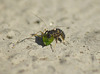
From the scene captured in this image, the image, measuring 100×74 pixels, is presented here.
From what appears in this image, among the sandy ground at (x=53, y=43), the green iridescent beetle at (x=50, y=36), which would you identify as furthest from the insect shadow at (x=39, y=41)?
the green iridescent beetle at (x=50, y=36)

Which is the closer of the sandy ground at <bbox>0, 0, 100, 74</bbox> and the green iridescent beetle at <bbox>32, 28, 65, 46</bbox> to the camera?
the sandy ground at <bbox>0, 0, 100, 74</bbox>

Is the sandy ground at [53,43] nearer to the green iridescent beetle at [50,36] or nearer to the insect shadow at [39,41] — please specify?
the insect shadow at [39,41]

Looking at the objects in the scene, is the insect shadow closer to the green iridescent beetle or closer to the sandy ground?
the sandy ground

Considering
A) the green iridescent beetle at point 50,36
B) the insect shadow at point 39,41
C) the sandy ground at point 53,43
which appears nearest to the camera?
the sandy ground at point 53,43

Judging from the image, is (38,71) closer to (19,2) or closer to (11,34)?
(11,34)

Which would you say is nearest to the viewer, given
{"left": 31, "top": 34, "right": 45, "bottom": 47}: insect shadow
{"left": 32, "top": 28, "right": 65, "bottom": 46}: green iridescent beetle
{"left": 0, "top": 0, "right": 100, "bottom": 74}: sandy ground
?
{"left": 0, "top": 0, "right": 100, "bottom": 74}: sandy ground

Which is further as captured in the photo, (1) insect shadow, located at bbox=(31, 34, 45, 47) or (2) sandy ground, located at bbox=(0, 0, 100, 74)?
(1) insect shadow, located at bbox=(31, 34, 45, 47)

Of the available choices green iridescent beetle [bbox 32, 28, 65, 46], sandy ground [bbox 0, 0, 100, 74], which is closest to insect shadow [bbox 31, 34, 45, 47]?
sandy ground [bbox 0, 0, 100, 74]

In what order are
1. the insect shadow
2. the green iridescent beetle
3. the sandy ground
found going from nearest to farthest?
the sandy ground, the green iridescent beetle, the insect shadow

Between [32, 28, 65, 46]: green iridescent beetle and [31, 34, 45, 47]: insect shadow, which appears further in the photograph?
[31, 34, 45, 47]: insect shadow
